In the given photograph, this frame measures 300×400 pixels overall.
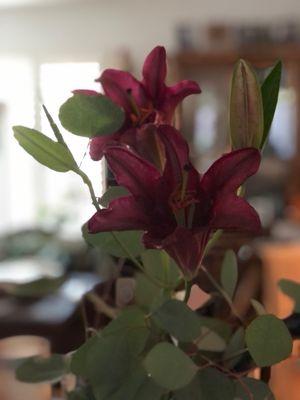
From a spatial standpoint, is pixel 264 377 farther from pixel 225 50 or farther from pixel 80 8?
pixel 80 8

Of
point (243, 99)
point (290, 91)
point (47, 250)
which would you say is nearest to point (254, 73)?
point (243, 99)

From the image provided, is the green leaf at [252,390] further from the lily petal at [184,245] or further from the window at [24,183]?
the window at [24,183]

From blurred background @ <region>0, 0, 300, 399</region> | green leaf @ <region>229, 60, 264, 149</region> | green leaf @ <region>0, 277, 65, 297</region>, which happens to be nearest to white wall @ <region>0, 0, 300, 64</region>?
blurred background @ <region>0, 0, 300, 399</region>

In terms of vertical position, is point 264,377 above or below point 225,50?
below

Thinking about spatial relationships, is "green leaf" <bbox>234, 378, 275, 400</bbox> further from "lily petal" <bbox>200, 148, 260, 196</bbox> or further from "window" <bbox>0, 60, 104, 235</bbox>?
"window" <bbox>0, 60, 104, 235</bbox>

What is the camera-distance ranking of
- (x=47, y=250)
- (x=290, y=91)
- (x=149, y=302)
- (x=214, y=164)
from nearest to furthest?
(x=214, y=164), (x=149, y=302), (x=47, y=250), (x=290, y=91)

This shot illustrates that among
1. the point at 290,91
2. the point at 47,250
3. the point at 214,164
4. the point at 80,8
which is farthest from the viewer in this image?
the point at 80,8
